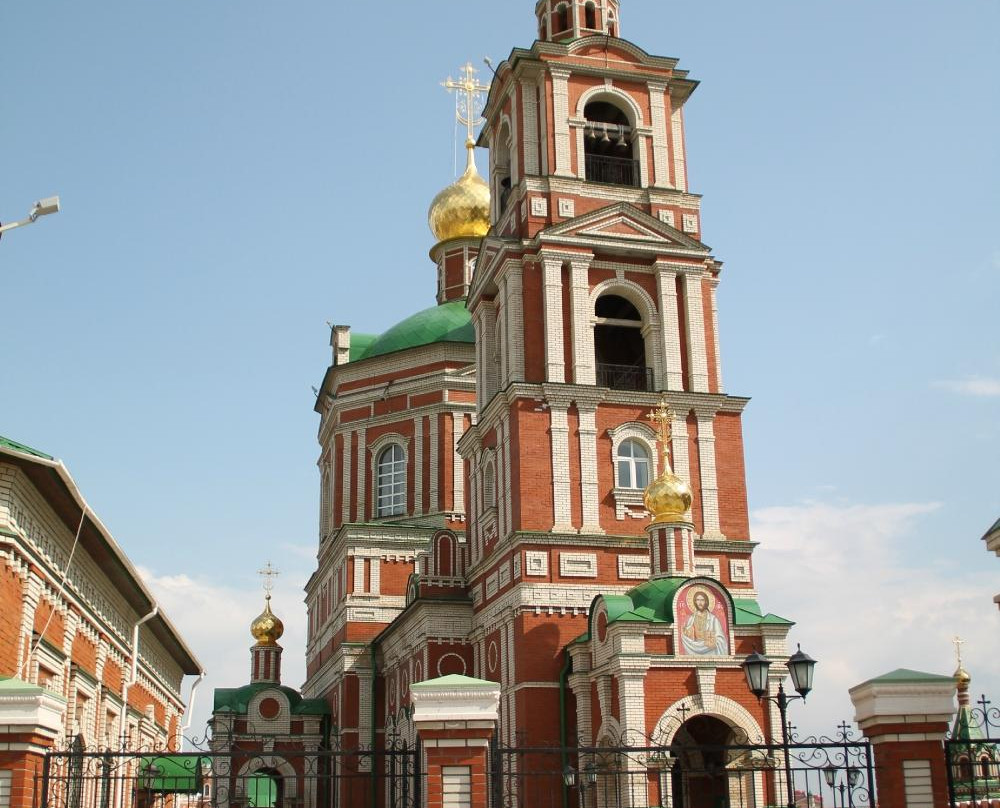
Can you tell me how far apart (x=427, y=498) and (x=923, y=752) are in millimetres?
26739

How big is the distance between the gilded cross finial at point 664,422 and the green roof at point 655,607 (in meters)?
3.42

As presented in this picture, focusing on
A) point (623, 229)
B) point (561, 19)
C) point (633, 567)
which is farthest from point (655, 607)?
point (561, 19)

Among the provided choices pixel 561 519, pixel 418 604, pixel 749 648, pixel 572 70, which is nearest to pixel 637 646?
pixel 749 648

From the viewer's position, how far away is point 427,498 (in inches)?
1470

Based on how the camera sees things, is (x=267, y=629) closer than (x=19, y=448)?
No

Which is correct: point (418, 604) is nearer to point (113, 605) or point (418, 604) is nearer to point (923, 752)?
point (113, 605)

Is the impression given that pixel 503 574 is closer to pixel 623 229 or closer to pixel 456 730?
pixel 623 229

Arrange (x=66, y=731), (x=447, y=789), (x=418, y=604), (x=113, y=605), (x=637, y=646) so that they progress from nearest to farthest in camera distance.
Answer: (x=447, y=789), (x=66, y=731), (x=637, y=646), (x=113, y=605), (x=418, y=604)

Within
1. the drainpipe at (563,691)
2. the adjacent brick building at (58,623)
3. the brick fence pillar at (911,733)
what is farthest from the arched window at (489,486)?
the brick fence pillar at (911,733)

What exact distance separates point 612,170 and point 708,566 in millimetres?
9462

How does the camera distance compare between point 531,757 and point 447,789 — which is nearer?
point 447,789

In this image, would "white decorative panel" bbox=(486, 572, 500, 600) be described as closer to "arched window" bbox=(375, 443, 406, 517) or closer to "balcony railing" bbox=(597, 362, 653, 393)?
"balcony railing" bbox=(597, 362, 653, 393)

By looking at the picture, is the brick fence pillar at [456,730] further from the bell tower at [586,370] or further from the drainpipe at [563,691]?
the drainpipe at [563,691]

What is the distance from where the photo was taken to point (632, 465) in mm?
26969
